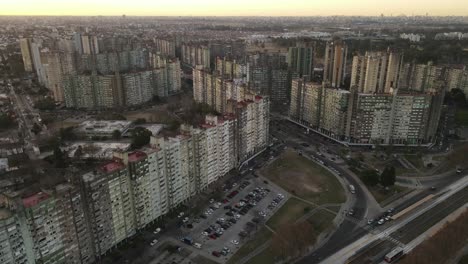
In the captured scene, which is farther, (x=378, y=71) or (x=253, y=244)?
(x=378, y=71)

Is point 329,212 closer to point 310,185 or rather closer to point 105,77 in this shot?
point 310,185

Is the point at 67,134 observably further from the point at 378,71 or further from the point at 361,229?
the point at 378,71

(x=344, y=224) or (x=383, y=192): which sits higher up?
(x=383, y=192)

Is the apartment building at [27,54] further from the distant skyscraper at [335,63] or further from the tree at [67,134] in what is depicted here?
the distant skyscraper at [335,63]

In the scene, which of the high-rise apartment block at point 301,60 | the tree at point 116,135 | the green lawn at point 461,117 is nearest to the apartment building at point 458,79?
the green lawn at point 461,117

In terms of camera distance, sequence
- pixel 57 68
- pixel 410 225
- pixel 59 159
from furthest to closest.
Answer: pixel 57 68 < pixel 59 159 < pixel 410 225

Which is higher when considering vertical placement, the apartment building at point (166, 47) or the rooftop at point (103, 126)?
the apartment building at point (166, 47)

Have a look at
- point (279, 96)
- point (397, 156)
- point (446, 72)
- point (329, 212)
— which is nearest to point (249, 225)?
point (329, 212)

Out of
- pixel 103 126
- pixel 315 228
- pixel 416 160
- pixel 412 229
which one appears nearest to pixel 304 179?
pixel 315 228
